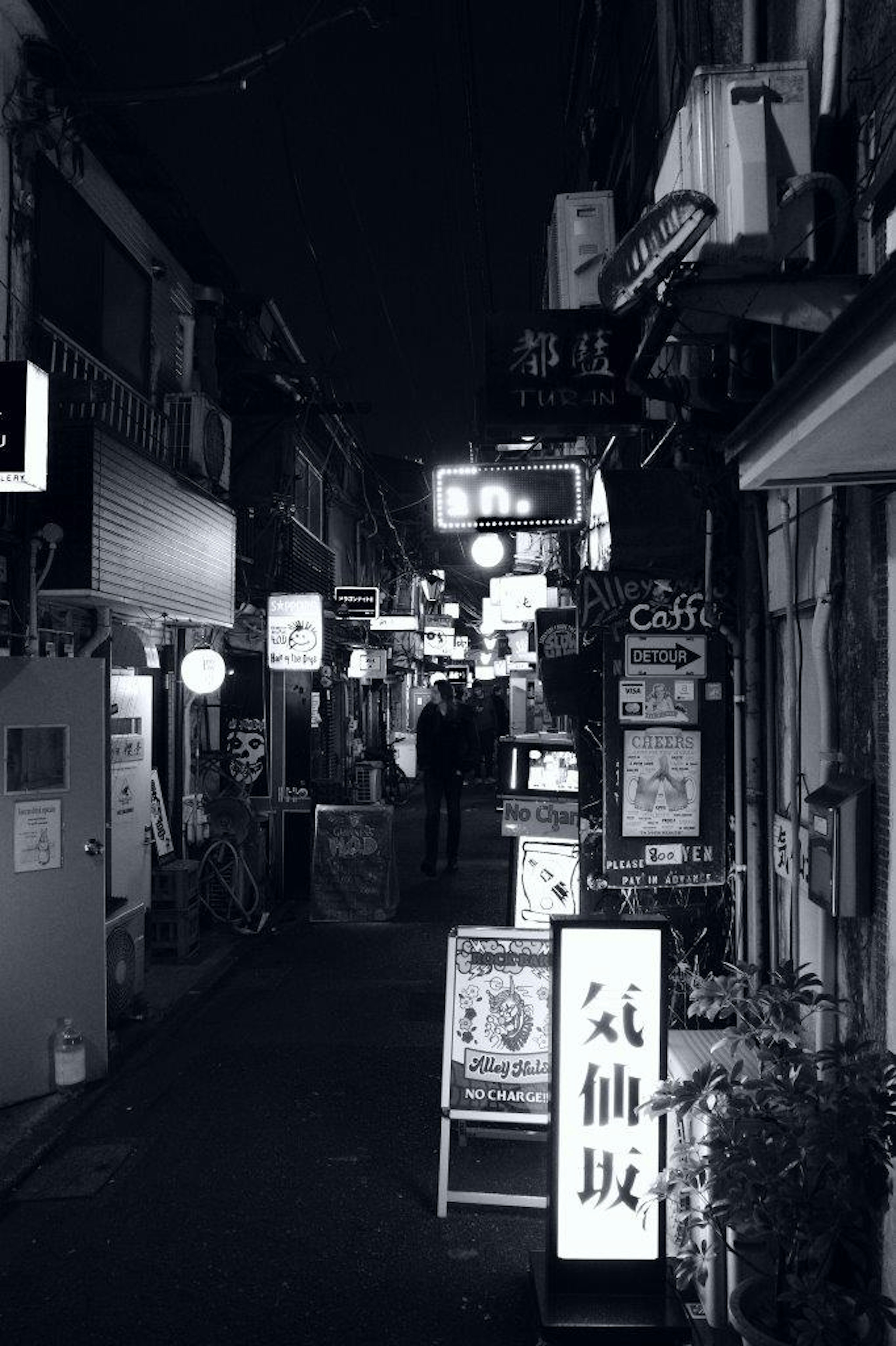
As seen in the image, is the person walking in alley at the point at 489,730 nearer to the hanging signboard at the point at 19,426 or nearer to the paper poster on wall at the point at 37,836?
the paper poster on wall at the point at 37,836

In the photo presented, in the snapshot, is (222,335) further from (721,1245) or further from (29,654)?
(721,1245)

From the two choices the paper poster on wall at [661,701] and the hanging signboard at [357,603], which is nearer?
the paper poster on wall at [661,701]

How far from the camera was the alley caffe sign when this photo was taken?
6.52 metres

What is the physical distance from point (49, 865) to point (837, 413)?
259 inches

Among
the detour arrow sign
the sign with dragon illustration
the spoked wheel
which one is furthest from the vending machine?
the spoked wheel

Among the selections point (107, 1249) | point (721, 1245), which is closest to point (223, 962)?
point (107, 1249)

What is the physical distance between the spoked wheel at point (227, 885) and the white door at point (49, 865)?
4.89 metres

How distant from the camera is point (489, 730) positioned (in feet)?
97.9

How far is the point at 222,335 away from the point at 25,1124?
12799 millimetres

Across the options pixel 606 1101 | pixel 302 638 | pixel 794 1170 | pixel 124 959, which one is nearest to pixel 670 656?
pixel 606 1101

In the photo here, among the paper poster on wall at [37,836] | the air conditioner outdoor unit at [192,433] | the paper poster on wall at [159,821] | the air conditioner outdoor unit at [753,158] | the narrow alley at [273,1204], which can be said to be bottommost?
the narrow alley at [273,1204]

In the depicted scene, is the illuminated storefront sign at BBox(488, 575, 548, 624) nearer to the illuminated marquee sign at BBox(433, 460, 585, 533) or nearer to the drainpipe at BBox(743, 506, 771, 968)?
the illuminated marquee sign at BBox(433, 460, 585, 533)

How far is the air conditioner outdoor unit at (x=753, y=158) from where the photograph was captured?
5070mm

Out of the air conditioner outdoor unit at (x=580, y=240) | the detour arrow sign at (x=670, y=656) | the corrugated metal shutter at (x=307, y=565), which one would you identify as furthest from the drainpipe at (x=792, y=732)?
the corrugated metal shutter at (x=307, y=565)
